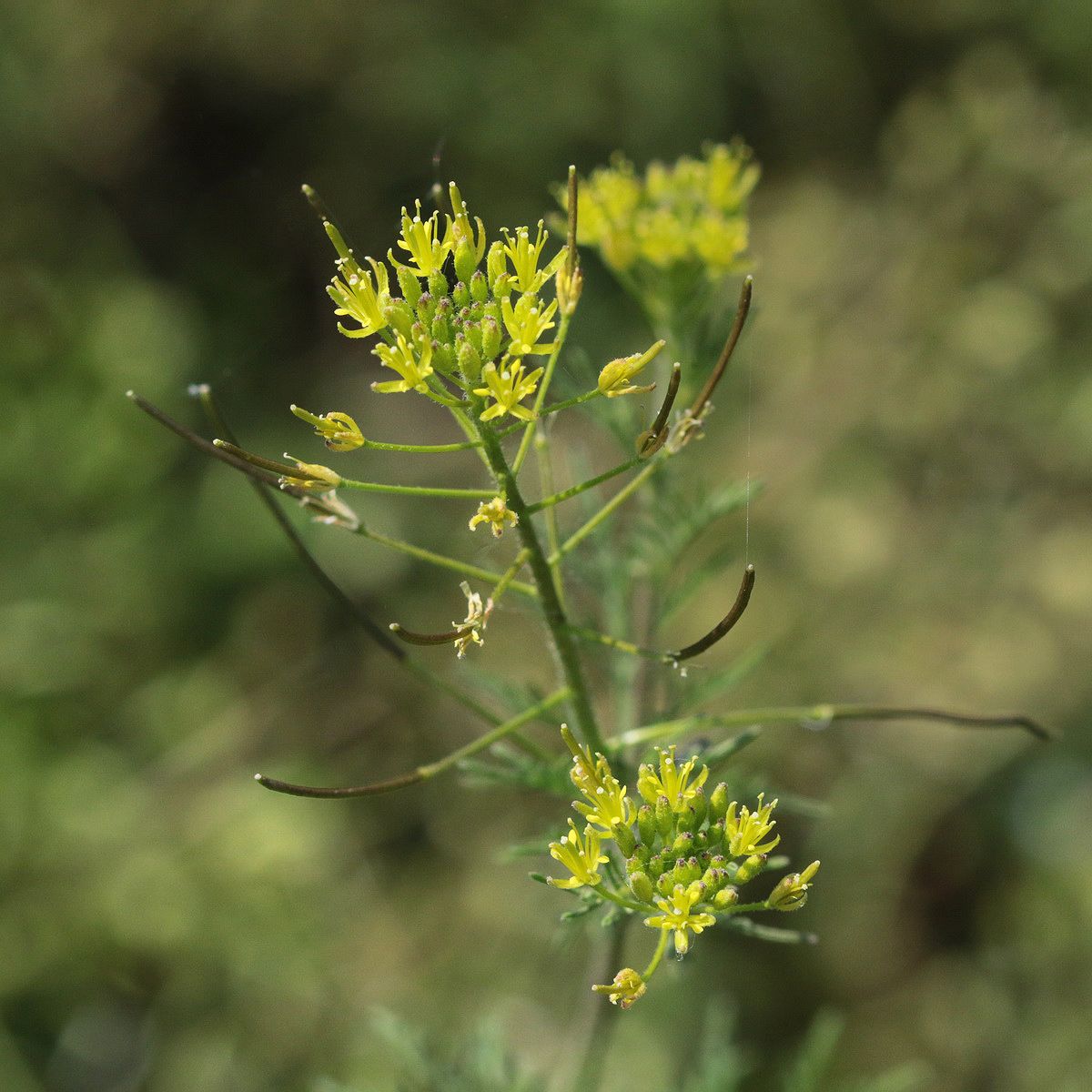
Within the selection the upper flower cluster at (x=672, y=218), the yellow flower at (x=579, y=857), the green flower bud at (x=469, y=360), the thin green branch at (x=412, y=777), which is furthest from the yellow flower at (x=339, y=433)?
the upper flower cluster at (x=672, y=218)

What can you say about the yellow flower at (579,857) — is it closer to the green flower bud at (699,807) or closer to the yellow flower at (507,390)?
the green flower bud at (699,807)

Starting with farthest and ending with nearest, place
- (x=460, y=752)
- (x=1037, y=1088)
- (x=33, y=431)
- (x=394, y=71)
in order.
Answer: (x=394, y=71), (x=33, y=431), (x=1037, y=1088), (x=460, y=752)

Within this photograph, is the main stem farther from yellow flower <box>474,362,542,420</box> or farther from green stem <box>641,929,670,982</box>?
green stem <box>641,929,670,982</box>

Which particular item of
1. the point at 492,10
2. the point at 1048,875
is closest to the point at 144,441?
the point at 492,10

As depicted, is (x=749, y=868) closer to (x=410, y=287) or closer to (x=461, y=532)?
(x=410, y=287)

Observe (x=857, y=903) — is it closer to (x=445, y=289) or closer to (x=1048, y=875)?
(x=1048, y=875)

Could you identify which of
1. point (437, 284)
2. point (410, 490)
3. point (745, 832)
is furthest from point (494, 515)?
point (745, 832)
